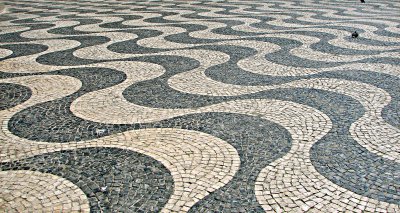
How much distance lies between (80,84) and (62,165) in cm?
265

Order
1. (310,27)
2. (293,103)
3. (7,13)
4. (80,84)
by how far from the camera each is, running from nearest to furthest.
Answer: (293,103) → (80,84) → (310,27) → (7,13)

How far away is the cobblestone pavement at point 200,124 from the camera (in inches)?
134

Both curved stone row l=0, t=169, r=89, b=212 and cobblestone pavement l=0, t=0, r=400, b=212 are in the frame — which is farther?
cobblestone pavement l=0, t=0, r=400, b=212

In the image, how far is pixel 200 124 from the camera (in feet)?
15.8

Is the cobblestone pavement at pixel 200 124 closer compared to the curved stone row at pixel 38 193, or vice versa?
the curved stone row at pixel 38 193

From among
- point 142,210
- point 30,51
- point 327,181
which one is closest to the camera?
point 142,210

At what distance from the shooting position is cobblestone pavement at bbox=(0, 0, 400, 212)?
342 centimetres

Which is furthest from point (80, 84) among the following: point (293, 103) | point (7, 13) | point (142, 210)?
point (7, 13)

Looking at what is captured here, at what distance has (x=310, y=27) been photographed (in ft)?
37.7

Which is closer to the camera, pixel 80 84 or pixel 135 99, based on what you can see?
A: pixel 135 99

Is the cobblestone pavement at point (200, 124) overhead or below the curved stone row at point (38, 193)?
below

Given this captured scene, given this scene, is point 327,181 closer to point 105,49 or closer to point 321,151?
point 321,151

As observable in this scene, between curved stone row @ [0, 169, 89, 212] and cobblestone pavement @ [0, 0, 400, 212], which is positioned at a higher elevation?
curved stone row @ [0, 169, 89, 212]

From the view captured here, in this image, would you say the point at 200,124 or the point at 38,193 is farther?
the point at 200,124
